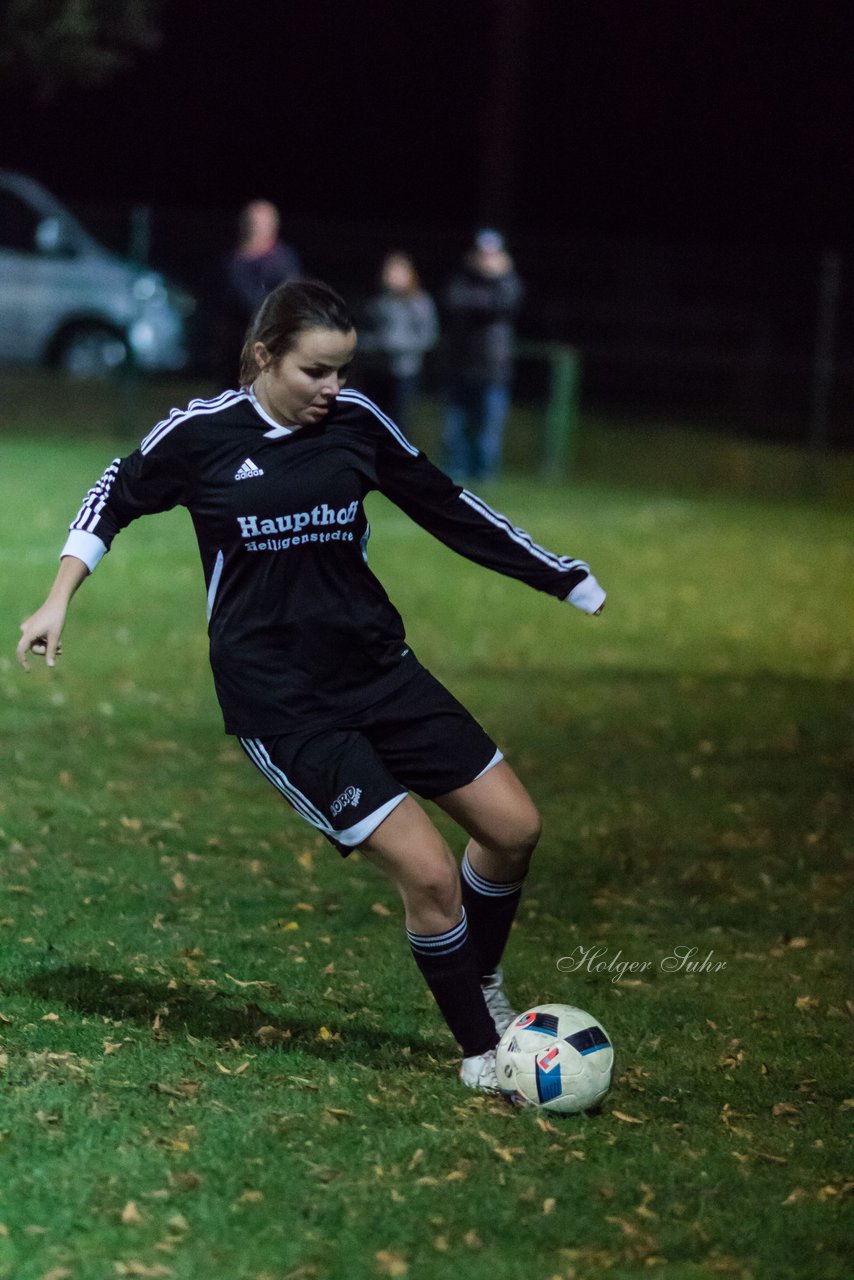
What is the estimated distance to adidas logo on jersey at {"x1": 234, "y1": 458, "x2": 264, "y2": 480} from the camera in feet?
15.6

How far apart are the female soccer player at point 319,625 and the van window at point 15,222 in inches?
670

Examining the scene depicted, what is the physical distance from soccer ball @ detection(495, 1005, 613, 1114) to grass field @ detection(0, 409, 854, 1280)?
0.19 ft

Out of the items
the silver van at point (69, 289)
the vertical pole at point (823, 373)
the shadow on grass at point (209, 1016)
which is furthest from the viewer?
the vertical pole at point (823, 373)

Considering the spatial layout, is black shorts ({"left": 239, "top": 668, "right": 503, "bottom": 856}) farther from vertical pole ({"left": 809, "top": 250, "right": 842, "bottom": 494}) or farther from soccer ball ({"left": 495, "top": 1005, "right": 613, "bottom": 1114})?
vertical pole ({"left": 809, "top": 250, "right": 842, "bottom": 494})

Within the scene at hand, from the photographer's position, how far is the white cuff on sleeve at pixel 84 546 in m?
4.85

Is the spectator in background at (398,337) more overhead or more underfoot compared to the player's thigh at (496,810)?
more underfoot

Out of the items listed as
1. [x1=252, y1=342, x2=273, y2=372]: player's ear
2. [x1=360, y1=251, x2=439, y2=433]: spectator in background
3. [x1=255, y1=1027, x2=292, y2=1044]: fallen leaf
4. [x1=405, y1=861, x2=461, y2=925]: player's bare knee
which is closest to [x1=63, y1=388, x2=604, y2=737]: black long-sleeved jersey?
[x1=252, y1=342, x2=273, y2=372]: player's ear

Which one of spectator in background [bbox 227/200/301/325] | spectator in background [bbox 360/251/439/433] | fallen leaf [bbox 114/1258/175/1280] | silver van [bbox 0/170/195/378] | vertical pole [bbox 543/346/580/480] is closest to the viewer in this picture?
fallen leaf [bbox 114/1258/175/1280]

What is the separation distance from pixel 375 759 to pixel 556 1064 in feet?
2.83

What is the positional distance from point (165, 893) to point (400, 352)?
13438 millimetres

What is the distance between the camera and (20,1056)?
16.0 feet

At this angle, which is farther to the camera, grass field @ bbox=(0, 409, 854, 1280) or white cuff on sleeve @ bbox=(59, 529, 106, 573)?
white cuff on sleeve @ bbox=(59, 529, 106, 573)

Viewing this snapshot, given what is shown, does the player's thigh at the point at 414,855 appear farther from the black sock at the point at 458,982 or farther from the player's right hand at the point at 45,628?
the player's right hand at the point at 45,628

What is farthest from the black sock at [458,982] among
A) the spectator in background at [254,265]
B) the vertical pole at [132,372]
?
the vertical pole at [132,372]
